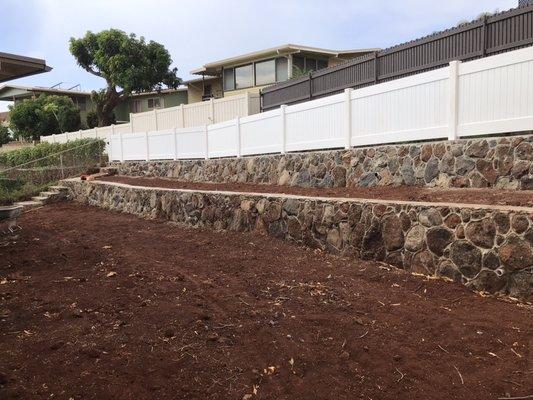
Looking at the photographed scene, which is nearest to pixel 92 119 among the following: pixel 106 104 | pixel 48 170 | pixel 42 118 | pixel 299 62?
pixel 106 104

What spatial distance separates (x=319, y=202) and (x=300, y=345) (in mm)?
3762

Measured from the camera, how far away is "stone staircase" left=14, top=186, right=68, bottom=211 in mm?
17062

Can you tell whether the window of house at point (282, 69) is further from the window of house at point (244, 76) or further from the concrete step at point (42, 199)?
the concrete step at point (42, 199)

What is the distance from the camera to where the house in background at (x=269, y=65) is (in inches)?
1032

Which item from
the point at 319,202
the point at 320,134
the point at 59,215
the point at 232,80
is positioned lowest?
the point at 59,215

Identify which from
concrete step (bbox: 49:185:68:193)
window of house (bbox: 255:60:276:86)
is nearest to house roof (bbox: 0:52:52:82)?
concrete step (bbox: 49:185:68:193)

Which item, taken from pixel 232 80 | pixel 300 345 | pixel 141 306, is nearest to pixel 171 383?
pixel 300 345

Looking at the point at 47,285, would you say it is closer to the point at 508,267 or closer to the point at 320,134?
the point at 508,267

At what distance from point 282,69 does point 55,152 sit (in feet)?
44.0

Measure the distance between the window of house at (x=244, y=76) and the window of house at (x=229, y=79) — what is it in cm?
38

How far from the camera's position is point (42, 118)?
34281mm

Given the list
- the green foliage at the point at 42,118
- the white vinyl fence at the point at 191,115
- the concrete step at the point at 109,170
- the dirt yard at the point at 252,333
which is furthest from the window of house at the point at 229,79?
the dirt yard at the point at 252,333

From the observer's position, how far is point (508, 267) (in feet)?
16.3

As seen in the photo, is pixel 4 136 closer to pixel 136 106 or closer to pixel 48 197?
pixel 136 106
